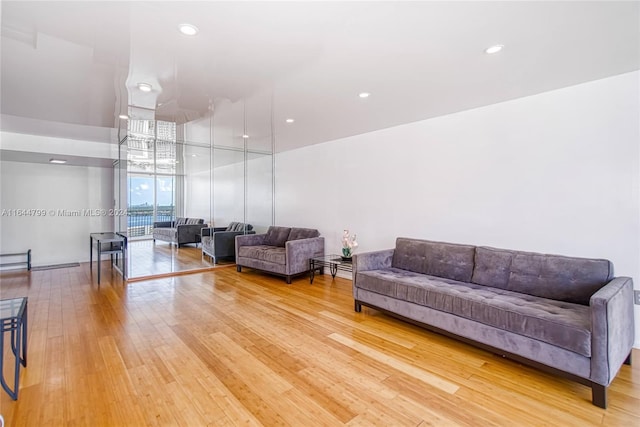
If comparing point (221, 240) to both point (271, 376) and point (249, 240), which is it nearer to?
point (249, 240)

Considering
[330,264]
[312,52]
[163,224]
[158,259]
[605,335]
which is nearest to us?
[605,335]

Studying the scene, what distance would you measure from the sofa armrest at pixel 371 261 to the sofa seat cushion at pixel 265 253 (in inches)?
64.5

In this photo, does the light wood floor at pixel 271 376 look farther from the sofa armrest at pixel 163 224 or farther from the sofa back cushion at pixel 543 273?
the sofa armrest at pixel 163 224

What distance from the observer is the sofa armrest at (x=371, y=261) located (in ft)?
11.4

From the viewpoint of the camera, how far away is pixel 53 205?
593 cm

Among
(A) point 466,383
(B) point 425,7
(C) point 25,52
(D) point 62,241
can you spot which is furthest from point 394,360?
(D) point 62,241

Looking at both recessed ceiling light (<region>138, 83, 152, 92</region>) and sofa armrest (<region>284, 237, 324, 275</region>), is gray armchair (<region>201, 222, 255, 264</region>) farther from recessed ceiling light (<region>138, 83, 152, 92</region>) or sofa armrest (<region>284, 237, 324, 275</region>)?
recessed ceiling light (<region>138, 83, 152, 92</region>)

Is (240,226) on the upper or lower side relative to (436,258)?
upper

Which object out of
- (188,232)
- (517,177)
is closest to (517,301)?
(517,177)

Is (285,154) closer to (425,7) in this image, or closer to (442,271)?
(442,271)

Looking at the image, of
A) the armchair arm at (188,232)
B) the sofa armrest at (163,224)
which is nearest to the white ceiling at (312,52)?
the sofa armrest at (163,224)

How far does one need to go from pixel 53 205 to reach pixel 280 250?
4.96 m

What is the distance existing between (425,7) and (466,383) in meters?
2.60

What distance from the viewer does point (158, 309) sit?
3.55m
